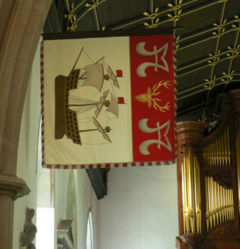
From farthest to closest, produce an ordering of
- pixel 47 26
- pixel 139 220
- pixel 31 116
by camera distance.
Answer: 1. pixel 139 220
2. pixel 47 26
3. pixel 31 116

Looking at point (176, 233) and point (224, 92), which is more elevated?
point (224, 92)

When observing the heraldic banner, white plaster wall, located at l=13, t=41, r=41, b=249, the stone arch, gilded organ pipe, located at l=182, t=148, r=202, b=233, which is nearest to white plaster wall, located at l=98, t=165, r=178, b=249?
gilded organ pipe, located at l=182, t=148, r=202, b=233

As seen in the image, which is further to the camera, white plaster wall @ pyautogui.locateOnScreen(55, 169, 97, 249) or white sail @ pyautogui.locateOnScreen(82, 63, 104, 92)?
white plaster wall @ pyautogui.locateOnScreen(55, 169, 97, 249)

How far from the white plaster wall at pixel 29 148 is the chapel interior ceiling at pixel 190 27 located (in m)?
1.05

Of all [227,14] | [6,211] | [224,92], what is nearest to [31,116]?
[6,211]

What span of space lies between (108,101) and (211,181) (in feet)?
31.0

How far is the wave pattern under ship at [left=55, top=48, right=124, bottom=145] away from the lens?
6500 mm

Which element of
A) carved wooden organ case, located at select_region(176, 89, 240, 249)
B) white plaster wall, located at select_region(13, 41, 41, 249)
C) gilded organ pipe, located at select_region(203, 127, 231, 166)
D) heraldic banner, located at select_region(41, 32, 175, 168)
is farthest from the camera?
gilded organ pipe, located at select_region(203, 127, 231, 166)

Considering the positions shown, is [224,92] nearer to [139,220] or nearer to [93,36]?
[139,220]

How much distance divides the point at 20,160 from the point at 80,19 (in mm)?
3464

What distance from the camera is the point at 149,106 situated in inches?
261

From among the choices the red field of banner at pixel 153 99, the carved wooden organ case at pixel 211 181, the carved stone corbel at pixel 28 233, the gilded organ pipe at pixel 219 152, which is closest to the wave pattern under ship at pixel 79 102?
the red field of banner at pixel 153 99

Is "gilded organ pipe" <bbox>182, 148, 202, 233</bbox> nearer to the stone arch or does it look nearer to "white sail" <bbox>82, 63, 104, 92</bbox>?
"white sail" <bbox>82, 63, 104, 92</bbox>

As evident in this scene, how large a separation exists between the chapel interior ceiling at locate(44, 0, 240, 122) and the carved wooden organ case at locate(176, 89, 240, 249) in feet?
2.33
